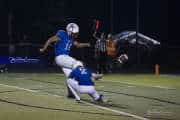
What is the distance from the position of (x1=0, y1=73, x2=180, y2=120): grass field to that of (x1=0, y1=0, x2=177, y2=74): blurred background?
7774 mm

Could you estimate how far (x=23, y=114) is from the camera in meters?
13.5

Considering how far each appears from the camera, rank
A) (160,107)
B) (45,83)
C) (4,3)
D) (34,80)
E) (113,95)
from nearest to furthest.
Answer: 1. (160,107)
2. (113,95)
3. (45,83)
4. (34,80)
5. (4,3)

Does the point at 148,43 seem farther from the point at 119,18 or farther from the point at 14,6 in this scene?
the point at 14,6

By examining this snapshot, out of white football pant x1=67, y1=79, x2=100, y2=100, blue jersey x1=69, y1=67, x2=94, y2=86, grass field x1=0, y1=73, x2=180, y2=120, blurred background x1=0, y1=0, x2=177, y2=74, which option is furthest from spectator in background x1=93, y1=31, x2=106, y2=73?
blue jersey x1=69, y1=67, x2=94, y2=86

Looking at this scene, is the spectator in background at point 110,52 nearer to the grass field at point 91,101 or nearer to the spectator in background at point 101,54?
the spectator in background at point 101,54

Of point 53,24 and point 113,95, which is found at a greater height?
point 53,24

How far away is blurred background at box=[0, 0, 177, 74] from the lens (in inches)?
1192

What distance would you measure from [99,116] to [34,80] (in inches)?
373

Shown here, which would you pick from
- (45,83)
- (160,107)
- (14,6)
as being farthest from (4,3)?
(160,107)

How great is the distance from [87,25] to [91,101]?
50.8 ft

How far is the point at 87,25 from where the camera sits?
103 feet

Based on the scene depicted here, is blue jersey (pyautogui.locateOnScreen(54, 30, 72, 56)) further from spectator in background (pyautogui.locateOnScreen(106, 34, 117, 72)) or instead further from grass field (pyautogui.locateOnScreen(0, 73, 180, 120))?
spectator in background (pyautogui.locateOnScreen(106, 34, 117, 72))

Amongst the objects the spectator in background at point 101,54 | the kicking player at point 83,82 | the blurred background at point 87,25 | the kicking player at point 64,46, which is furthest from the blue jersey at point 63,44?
the blurred background at point 87,25

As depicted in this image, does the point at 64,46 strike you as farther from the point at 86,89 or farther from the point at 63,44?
the point at 86,89
